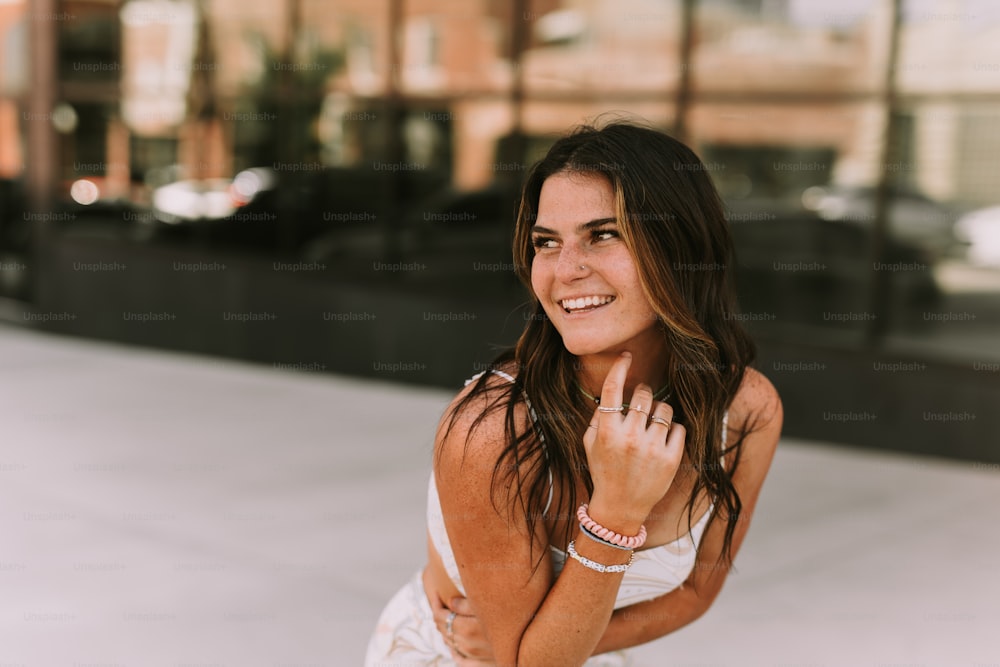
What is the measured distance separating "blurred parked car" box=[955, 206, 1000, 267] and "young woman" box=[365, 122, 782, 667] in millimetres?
4379

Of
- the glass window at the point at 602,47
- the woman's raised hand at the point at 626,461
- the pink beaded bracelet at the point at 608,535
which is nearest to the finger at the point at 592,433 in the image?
the woman's raised hand at the point at 626,461

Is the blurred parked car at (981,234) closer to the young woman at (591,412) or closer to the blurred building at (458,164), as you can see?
the blurred building at (458,164)

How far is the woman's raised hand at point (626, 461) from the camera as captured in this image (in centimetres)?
184

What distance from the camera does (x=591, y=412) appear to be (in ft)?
6.79

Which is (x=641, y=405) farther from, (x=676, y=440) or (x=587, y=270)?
A: (x=587, y=270)

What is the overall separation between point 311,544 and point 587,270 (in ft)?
10.3

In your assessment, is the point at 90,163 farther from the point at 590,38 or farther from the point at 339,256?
the point at 590,38

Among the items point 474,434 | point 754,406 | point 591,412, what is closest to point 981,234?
point 754,406

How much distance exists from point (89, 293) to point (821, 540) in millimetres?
7185

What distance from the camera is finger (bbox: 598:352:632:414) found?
6.21ft

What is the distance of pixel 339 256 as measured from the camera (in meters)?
8.52

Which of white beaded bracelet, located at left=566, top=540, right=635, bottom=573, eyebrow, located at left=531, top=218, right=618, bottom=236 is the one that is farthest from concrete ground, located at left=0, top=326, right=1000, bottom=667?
eyebrow, located at left=531, top=218, right=618, bottom=236

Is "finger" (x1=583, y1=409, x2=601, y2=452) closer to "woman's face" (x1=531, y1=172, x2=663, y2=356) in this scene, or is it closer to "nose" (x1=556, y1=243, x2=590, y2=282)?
"woman's face" (x1=531, y1=172, x2=663, y2=356)

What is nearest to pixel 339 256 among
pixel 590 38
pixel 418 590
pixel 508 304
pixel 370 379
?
pixel 370 379
